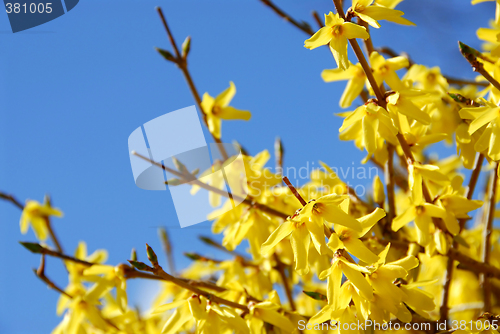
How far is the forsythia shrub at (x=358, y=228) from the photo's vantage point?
1144 mm

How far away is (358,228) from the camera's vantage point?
3.66 feet

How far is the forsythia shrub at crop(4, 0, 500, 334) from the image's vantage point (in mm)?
1144

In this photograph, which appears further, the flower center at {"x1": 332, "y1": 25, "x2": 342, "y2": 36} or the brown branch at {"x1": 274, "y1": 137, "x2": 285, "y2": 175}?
the brown branch at {"x1": 274, "y1": 137, "x2": 285, "y2": 175}

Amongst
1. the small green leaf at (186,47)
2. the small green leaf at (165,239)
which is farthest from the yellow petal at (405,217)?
the small green leaf at (165,239)

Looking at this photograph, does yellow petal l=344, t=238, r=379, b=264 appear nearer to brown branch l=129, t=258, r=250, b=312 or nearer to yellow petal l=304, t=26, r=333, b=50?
brown branch l=129, t=258, r=250, b=312

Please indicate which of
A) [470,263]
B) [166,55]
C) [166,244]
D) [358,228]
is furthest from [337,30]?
[166,244]

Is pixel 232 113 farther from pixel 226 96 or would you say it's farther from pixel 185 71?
pixel 185 71

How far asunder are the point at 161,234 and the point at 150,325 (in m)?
0.66

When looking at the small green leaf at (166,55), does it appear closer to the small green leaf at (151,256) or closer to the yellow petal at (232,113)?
the yellow petal at (232,113)

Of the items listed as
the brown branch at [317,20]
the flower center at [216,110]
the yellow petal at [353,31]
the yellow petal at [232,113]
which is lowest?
the yellow petal at [232,113]

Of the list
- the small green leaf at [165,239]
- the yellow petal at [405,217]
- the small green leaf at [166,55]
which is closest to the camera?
the yellow petal at [405,217]

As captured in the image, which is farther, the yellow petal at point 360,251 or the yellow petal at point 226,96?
the yellow petal at point 226,96

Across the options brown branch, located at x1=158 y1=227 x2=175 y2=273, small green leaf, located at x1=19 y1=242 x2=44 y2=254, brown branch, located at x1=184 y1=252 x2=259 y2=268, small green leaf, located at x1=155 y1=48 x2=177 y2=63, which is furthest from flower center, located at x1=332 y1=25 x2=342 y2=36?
brown branch, located at x1=158 y1=227 x2=175 y2=273

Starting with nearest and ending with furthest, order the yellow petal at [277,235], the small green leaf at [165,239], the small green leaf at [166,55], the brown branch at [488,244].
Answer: the yellow petal at [277,235] < the brown branch at [488,244] < the small green leaf at [166,55] < the small green leaf at [165,239]
